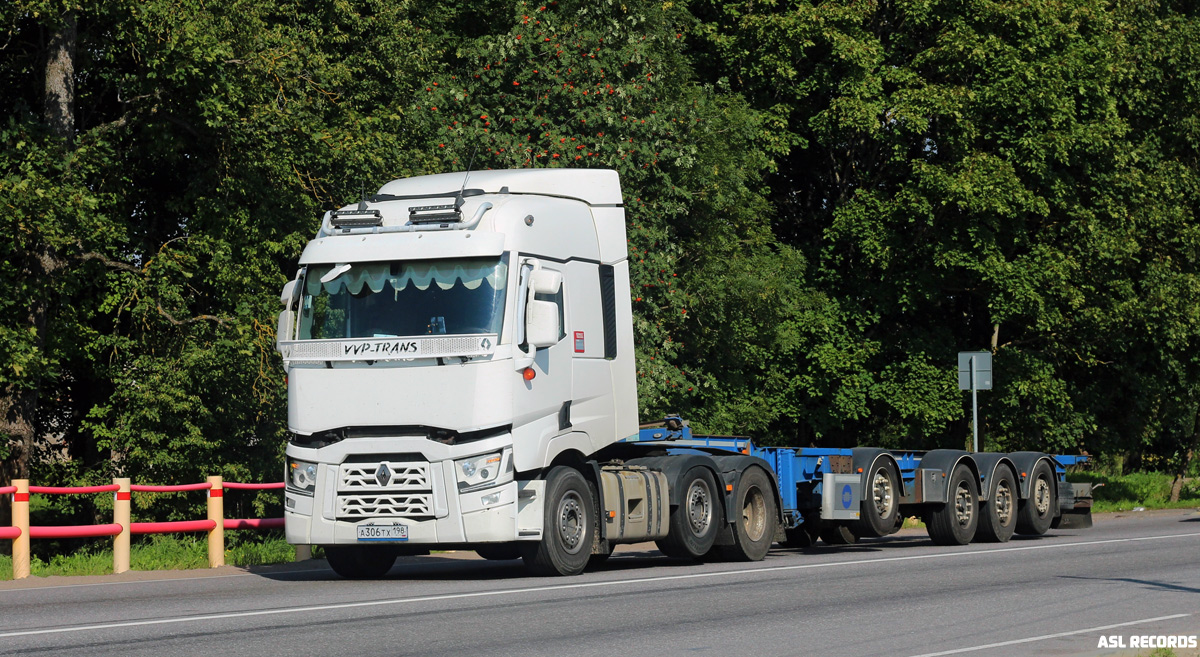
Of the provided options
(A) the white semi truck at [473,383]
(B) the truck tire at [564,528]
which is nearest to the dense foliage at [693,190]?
(A) the white semi truck at [473,383]

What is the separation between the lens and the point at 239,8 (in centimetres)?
2448

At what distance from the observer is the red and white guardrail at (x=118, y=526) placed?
49.2ft

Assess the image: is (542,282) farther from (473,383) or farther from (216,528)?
(216,528)

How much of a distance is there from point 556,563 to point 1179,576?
241 inches

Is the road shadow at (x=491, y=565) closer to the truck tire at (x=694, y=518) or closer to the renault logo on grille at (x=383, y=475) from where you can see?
the truck tire at (x=694, y=518)

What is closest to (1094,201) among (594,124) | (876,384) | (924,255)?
(924,255)

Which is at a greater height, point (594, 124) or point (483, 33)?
point (483, 33)

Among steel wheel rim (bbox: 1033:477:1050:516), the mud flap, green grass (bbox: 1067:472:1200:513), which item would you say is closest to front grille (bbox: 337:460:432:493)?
steel wheel rim (bbox: 1033:477:1050:516)

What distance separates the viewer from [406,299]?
558 inches

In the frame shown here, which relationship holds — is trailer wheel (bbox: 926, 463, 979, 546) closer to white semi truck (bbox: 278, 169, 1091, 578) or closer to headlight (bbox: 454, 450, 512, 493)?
white semi truck (bbox: 278, 169, 1091, 578)

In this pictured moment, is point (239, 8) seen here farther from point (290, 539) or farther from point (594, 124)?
point (290, 539)

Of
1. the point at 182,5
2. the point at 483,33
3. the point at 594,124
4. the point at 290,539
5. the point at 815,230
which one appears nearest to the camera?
the point at 290,539

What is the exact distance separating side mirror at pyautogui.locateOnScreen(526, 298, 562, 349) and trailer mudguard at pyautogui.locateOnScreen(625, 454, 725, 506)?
2.67 metres

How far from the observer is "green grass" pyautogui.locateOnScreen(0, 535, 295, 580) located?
16391 mm
